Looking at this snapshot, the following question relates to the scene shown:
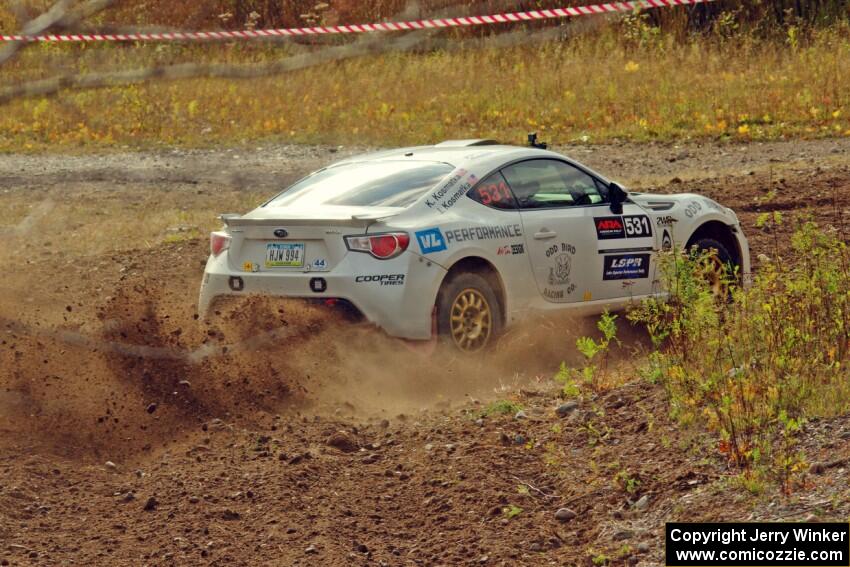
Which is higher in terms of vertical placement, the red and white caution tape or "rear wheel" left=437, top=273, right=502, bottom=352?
the red and white caution tape

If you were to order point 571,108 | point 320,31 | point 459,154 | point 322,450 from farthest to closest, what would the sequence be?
point 571,108
point 459,154
point 322,450
point 320,31

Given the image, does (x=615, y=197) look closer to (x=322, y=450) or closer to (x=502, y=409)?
(x=502, y=409)

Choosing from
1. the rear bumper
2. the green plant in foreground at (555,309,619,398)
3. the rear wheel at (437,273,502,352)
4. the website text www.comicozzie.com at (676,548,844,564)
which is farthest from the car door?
the website text www.comicozzie.com at (676,548,844,564)

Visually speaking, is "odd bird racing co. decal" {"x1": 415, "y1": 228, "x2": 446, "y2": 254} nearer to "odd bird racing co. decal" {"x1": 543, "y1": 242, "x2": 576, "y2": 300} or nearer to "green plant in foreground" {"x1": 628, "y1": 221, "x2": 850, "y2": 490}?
"odd bird racing co. decal" {"x1": 543, "y1": 242, "x2": 576, "y2": 300}

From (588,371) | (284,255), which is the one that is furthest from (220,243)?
(588,371)

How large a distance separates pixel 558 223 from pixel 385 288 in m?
1.75

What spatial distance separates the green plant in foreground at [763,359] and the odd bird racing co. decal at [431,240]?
144 cm

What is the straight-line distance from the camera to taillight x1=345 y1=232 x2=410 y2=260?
→ 8.95 m

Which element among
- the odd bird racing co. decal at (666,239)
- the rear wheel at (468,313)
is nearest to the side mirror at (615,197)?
the odd bird racing co. decal at (666,239)

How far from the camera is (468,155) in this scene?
10.1m

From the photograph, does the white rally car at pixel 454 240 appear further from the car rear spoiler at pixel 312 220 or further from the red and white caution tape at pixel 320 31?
the red and white caution tape at pixel 320 31

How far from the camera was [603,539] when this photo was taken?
581cm

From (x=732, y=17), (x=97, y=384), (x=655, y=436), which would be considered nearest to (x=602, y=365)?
(x=655, y=436)

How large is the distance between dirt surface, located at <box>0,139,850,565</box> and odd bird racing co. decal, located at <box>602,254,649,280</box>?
46 cm
